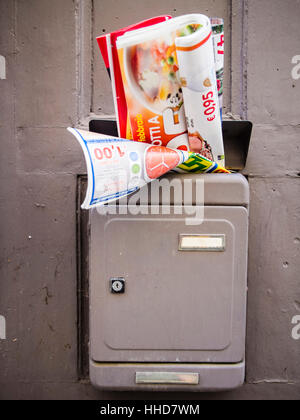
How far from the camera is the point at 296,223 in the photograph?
123 centimetres

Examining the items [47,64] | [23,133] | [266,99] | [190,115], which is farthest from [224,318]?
[47,64]

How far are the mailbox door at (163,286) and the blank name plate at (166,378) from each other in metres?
0.06

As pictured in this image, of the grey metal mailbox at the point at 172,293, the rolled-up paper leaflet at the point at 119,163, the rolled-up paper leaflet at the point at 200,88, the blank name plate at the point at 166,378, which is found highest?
the rolled-up paper leaflet at the point at 200,88

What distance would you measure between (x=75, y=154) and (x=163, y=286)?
60 cm

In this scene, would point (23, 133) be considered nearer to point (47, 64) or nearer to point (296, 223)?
point (47, 64)

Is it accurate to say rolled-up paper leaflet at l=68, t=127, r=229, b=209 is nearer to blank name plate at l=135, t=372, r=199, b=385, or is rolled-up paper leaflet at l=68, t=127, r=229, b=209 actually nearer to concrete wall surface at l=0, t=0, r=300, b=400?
concrete wall surface at l=0, t=0, r=300, b=400

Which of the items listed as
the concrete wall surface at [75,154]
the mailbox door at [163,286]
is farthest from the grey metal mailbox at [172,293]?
the concrete wall surface at [75,154]

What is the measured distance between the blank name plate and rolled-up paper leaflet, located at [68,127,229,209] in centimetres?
54

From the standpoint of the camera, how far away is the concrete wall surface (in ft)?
3.98

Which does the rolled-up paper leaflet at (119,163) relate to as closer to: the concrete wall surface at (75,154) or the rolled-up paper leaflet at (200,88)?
the rolled-up paper leaflet at (200,88)

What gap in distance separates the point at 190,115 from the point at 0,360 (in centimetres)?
114

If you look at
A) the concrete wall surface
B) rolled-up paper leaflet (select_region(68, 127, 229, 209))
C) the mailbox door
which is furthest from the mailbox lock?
the concrete wall surface

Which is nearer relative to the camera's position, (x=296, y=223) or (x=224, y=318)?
(x=224, y=318)

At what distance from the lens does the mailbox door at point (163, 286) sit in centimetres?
93
